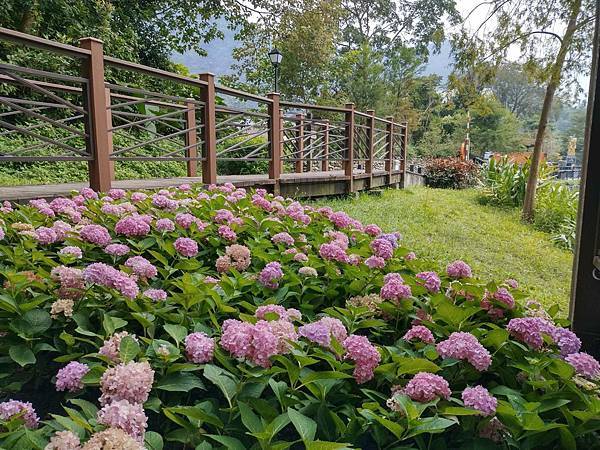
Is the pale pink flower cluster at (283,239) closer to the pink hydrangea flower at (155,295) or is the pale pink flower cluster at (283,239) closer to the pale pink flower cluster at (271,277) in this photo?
the pale pink flower cluster at (271,277)

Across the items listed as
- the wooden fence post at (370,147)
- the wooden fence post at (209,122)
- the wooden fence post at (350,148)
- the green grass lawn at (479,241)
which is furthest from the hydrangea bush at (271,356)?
the wooden fence post at (370,147)

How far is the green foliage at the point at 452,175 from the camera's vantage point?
15250 mm

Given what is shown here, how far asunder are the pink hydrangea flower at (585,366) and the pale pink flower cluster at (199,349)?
0.79m

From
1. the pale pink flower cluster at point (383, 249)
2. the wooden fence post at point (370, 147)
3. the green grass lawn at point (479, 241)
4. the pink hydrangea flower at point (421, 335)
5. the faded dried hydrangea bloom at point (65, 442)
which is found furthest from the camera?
the wooden fence post at point (370, 147)

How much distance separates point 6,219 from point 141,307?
1150 mm

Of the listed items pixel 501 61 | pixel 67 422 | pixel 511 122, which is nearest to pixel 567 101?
pixel 501 61

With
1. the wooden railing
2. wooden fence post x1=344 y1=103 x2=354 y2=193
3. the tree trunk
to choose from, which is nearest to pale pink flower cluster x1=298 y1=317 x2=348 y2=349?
the wooden railing

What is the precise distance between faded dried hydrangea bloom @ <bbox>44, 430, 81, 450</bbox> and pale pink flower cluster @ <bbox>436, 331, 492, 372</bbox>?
2.37ft

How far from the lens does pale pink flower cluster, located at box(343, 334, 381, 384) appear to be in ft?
3.11

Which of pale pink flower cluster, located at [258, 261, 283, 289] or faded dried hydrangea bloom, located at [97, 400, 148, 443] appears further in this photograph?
pale pink flower cluster, located at [258, 261, 283, 289]

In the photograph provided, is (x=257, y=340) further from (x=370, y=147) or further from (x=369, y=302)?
(x=370, y=147)

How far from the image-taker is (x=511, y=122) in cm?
3169

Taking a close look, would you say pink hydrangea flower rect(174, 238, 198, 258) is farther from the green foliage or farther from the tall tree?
the green foliage

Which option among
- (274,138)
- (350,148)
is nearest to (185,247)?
(274,138)
